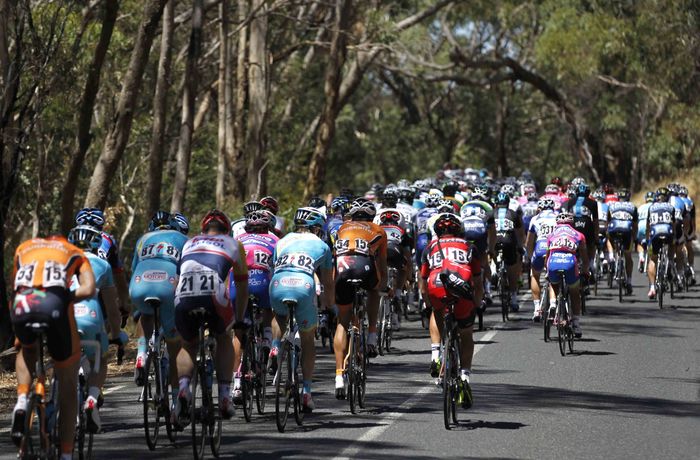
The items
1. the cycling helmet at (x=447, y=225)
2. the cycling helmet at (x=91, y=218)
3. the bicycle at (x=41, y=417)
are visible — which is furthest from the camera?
the cycling helmet at (x=447, y=225)

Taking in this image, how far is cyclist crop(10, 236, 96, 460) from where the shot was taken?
28.1ft

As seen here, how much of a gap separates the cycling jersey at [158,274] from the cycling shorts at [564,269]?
277 inches

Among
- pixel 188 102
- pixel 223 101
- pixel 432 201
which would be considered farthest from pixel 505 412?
pixel 223 101

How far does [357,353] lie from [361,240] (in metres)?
1.20

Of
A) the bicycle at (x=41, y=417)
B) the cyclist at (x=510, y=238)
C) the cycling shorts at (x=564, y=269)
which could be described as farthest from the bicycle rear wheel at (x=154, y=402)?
the cyclist at (x=510, y=238)

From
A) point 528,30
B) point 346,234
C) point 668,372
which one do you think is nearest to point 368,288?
point 346,234

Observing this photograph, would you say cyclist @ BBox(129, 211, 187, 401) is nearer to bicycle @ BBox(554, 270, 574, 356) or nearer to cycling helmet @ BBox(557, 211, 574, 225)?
bicycle @ BBox(554, 270, 574, 356)

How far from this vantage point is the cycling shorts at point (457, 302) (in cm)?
1205

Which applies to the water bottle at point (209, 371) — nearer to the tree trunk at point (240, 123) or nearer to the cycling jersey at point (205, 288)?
the cycling jersey at point (205, 288)

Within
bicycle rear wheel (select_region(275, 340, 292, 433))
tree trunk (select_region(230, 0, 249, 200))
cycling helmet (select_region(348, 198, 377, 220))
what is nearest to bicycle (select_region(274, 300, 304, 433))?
bicycle rear wheel (select_region(275, 340, 292, 433))

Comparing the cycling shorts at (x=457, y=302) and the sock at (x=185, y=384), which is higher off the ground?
the cycling shorts at (x=457, y=302)

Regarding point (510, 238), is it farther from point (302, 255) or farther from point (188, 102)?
point (302, 255)

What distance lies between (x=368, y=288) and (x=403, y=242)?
4676mm

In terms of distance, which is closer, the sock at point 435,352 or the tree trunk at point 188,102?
the sock at point 435,352
